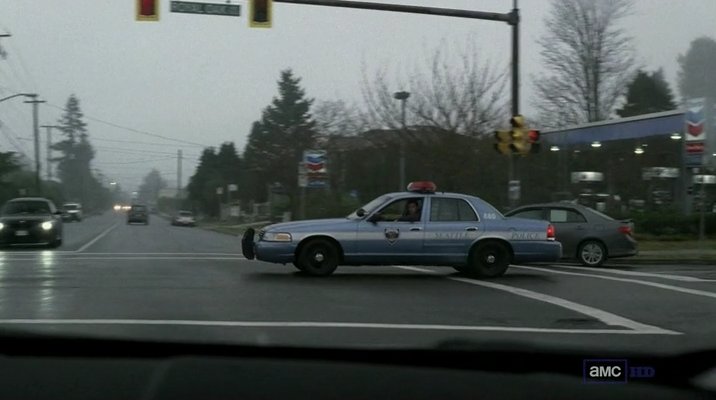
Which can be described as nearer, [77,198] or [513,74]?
[513,74]

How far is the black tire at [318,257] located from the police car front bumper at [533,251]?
3.17m

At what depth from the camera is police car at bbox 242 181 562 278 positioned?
13909 millimetres

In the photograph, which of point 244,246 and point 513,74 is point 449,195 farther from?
point 513,74

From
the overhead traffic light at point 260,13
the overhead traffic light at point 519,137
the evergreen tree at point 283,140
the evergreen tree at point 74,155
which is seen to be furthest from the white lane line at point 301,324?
the evergreen tree at point 74,155

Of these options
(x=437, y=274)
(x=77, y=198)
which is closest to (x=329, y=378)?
(x=437, y=274)

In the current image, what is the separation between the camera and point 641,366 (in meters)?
4.40

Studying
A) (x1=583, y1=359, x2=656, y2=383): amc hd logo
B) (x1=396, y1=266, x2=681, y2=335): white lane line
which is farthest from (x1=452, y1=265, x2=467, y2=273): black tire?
(x1=583, y1=359, x2=656, y2=383): amc hd logo

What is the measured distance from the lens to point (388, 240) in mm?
13992

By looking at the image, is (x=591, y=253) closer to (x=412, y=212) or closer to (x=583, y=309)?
(x=412, y=212)

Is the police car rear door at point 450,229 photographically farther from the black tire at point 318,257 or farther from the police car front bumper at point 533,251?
the black tire at point 318,257

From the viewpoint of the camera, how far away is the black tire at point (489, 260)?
14266 millimetres

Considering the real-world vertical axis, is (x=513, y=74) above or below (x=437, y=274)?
above

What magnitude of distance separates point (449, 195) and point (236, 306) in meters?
5.25

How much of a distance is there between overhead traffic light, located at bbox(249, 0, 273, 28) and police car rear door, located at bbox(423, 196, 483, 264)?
202 inches
